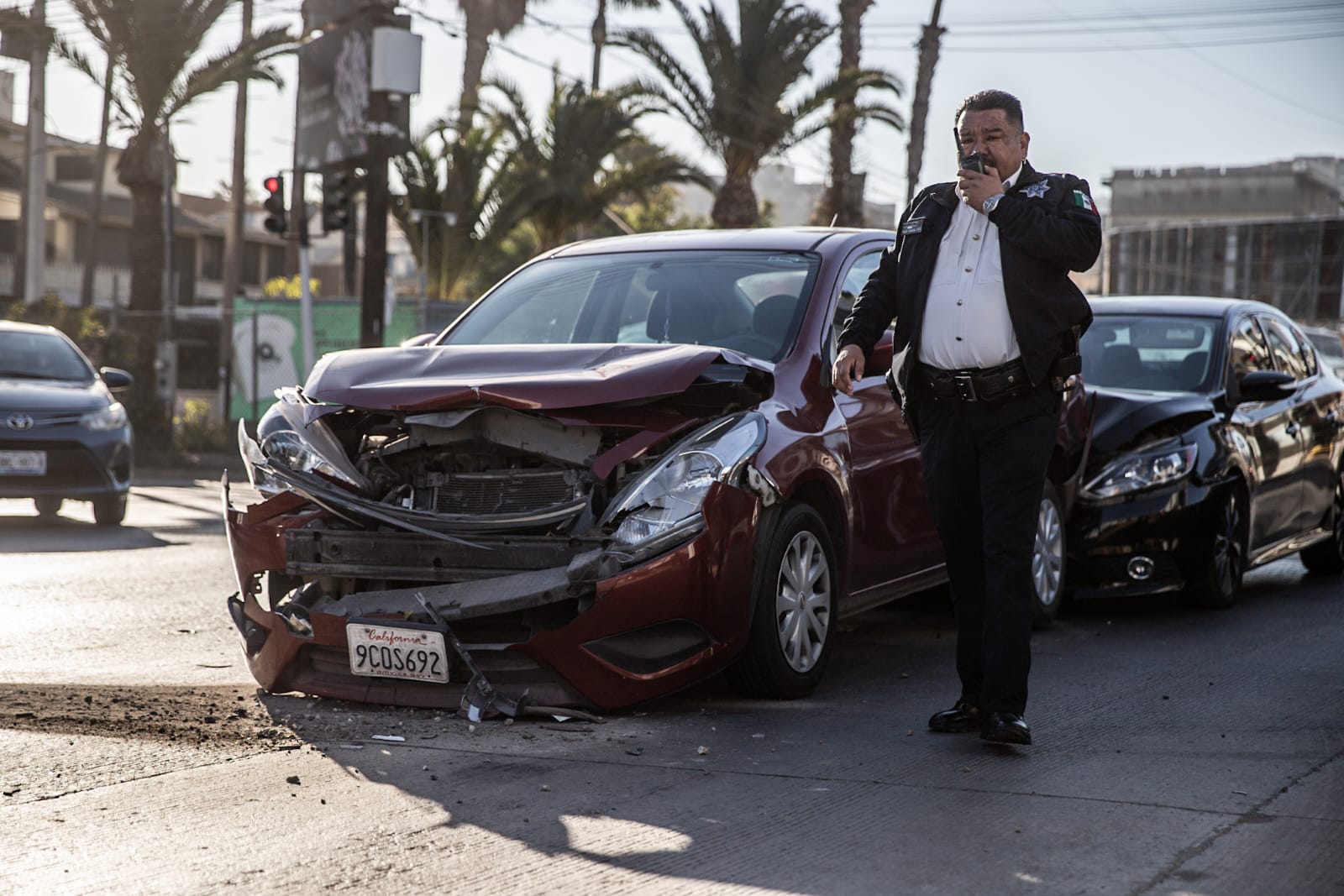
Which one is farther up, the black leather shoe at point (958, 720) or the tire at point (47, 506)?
the black leather shoe at point (958, 720)

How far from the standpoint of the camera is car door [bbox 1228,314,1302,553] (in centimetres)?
847

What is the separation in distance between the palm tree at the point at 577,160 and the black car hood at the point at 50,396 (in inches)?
718

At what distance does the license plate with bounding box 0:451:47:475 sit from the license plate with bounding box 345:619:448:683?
7.46 meters

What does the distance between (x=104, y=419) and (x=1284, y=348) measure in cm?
839

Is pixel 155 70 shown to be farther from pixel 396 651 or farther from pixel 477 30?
pixel 396 651

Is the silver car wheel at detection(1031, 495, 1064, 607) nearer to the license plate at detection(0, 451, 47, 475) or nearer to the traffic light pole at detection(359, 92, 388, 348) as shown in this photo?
the license plate at detection(0, 451, 47, 475)

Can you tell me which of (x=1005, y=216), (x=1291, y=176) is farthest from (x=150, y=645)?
(x=1291, y=176)

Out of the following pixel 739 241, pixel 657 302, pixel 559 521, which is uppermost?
pixel 739 241

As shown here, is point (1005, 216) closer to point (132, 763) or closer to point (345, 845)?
point (345, 845)

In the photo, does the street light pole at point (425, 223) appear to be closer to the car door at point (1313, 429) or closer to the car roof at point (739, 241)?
the car door at point (1313, 429)

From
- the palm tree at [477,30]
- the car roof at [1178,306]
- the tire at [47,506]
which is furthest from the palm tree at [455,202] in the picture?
the car roof at [1178,306]

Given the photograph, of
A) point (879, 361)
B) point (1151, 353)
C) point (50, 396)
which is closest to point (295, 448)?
point (879, 361)

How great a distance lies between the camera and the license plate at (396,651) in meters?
5.02

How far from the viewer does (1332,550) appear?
9.96 metres
